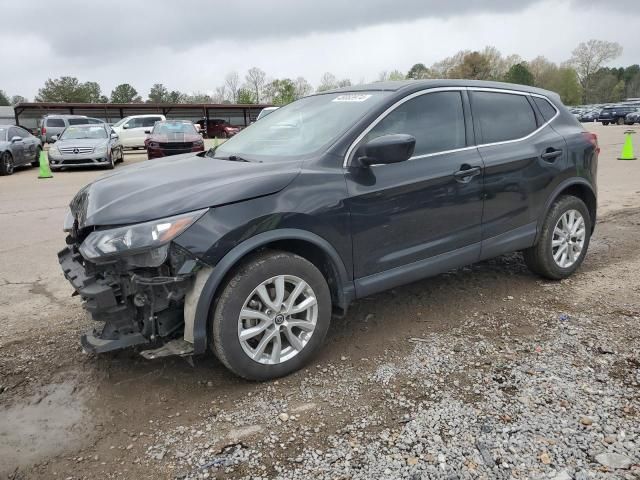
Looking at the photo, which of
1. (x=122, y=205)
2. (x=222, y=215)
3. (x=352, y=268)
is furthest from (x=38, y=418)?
(x=352, y=268)

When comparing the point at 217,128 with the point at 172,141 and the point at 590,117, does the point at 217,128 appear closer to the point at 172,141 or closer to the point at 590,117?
the point at 172,141

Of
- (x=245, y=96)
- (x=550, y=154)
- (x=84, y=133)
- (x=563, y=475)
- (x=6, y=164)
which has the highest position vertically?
(x=245, y=96)

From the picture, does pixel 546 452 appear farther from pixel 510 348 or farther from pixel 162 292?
pixel 162 292

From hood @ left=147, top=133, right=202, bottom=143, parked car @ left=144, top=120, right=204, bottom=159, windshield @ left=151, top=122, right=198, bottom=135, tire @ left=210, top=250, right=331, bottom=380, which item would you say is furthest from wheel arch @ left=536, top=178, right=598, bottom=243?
windshield @ left=151, top=122, right=198, bottom=135

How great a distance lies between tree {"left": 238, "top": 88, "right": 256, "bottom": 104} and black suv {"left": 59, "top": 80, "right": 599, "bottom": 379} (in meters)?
74.9

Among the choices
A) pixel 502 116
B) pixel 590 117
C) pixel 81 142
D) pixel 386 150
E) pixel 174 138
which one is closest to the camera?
pixel 386 150

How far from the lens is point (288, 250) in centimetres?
320

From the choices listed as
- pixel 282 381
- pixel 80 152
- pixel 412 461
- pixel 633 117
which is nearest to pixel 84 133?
pixel 80 152

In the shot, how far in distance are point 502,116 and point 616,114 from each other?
46.3 metres

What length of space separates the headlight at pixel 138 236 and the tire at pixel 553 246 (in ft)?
10.2

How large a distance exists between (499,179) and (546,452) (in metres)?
2.19

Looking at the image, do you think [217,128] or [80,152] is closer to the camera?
Result: [80,152]

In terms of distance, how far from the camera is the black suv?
282 cm

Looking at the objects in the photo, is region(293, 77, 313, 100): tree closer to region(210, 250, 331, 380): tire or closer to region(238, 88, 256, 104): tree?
region(238, 88, 256, 104): tree
